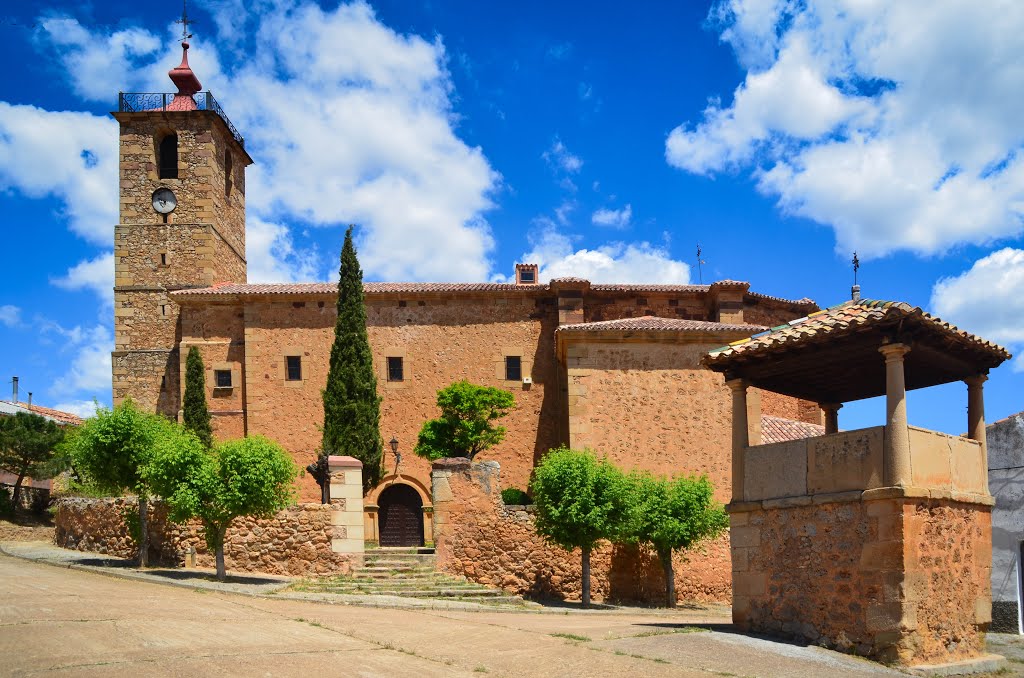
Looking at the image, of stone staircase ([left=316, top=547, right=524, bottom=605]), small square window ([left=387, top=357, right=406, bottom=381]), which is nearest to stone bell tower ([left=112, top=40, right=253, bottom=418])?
small square window ([left=387, top=357, right=406, bottom=381])

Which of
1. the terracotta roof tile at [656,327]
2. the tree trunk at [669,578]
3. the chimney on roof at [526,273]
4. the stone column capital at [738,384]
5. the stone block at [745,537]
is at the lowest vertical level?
the tree trunk at [669,578]

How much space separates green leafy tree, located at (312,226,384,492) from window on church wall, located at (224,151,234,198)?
11.2 m

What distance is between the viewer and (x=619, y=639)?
12.0 m

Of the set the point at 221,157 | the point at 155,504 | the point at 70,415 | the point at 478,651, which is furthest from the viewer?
the point at 70,415

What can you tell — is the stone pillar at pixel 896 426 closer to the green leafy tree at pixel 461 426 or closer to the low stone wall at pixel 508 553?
the low stone wall at pixel 508 553

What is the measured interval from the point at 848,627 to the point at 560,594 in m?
8.55

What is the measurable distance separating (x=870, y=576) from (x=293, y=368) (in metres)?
21.5

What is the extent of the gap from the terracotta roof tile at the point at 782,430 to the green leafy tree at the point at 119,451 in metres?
12.9

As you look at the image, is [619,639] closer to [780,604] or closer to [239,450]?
[780,604]

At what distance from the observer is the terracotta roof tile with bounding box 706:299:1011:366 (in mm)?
11578

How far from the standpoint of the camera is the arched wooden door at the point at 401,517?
2872 centimetres

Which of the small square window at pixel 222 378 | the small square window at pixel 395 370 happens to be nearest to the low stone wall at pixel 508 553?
the small square window at pixel 395 370

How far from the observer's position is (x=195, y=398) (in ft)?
96.2

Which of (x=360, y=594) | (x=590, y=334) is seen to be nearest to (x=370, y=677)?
(x=360, y=594)
